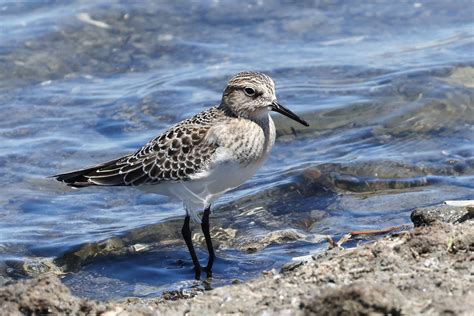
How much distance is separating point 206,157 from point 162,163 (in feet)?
1.42

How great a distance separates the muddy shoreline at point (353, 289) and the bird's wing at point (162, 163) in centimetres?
210

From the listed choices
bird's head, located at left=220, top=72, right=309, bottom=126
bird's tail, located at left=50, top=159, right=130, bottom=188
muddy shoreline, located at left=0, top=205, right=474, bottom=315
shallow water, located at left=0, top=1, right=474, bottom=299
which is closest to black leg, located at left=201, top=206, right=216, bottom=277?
shallow water, located at left=0, top=1, right=474, bottom=299

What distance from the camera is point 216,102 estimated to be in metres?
12.4

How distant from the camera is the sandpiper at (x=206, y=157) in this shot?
25.8ft

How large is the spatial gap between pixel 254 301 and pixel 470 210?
2.69 metres

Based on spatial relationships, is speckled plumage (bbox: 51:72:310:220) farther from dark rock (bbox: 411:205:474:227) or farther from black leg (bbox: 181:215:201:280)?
dark rock (bbox: 411:205:474:227)

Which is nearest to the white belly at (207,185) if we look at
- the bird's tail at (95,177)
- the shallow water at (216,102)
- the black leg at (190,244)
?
the black leg at (190,244)

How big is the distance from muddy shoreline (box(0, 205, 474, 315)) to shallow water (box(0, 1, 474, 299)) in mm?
2126

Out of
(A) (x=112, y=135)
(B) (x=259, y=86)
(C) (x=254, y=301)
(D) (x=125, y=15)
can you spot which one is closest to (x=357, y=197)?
(B) (x=259, y=86)

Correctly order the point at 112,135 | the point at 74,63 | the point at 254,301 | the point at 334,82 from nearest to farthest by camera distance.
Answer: the point at 254,301, the point at 112,135, the point at 334,82, the point at 74,63

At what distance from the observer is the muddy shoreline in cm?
491

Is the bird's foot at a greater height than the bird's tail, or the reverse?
the bird's tail

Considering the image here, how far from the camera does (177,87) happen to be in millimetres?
12891

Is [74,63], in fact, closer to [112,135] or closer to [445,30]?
[112,135]
